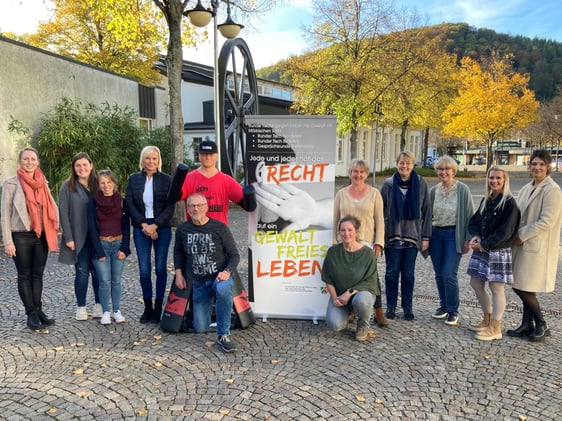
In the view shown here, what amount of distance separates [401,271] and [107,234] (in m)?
3.05

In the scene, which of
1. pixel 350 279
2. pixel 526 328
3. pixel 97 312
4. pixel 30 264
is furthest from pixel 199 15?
pixel 526 328

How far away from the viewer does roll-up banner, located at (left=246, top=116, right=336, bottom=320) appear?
4531 millimetres

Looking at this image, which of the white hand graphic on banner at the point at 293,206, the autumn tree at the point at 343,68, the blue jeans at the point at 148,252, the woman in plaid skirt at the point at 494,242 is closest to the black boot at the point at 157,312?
the blue jeans at the point at 148,252

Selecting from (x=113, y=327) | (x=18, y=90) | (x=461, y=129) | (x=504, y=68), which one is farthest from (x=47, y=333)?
(x=504, y=68)

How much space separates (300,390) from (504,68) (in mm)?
31334

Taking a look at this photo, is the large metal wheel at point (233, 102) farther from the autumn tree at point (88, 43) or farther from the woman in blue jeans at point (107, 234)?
the autumn tree at point (88, 43)

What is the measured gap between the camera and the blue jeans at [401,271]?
4543 millimetres

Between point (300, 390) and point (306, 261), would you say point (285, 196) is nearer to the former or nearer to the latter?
point (306, 261)

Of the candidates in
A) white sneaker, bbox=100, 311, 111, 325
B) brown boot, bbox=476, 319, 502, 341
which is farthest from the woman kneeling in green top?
white sneaker, bbox=100, 311, 111, 325

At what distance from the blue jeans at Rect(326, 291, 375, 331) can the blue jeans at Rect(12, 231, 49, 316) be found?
290 cm

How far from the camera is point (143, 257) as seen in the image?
4484 millimetres

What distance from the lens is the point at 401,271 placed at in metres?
4.66

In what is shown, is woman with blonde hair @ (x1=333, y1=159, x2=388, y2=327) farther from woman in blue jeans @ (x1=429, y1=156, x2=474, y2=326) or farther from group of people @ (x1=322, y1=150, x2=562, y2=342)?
woman in blue jeans @ (x1=429, y1=156, x2=474, y2=326)

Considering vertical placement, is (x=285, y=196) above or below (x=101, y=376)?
above
